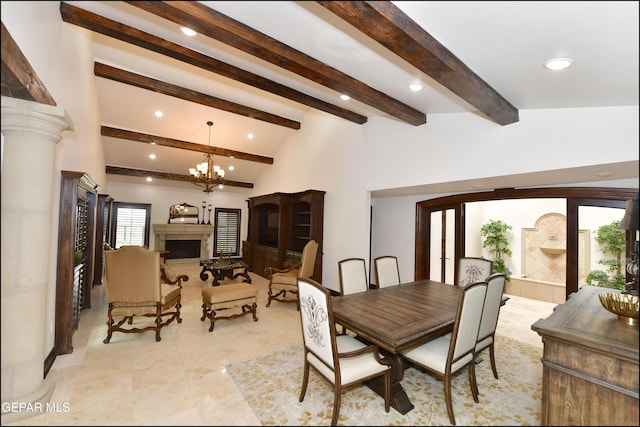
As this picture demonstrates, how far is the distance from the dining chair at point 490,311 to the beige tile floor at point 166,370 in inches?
57.1

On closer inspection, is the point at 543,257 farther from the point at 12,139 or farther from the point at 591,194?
the point at 12,139

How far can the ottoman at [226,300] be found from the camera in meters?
3.62

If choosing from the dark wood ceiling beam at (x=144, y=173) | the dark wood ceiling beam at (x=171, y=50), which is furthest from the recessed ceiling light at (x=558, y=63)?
the dark wood ceiling beam at (x=144, y=173)

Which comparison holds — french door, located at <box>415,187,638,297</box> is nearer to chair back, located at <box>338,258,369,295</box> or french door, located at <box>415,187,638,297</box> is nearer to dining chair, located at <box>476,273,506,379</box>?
dining chair, located at <box>476,273,506,379</box>

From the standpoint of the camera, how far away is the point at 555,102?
202 centimetres

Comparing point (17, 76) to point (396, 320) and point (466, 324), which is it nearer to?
point (396, 320)

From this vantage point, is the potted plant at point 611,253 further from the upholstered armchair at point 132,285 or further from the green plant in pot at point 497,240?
the upholstered armchair at point 132,285

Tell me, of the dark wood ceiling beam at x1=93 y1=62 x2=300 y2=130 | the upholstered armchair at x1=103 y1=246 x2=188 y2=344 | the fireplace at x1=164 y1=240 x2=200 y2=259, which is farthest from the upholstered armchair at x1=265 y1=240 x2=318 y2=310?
the fireplace at x1=164 y1=240 x2=200 y2=259

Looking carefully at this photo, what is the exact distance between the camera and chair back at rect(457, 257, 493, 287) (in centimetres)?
358

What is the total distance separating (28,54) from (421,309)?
3.66 m

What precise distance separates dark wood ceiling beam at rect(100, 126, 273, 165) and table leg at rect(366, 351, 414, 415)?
6.41m

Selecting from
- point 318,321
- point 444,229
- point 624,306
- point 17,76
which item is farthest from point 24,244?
point 444,229

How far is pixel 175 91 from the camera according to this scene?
16.5 feet

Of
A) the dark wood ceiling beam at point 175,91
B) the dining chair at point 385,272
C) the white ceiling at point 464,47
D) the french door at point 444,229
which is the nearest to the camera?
the white ceiling at point 464,47
